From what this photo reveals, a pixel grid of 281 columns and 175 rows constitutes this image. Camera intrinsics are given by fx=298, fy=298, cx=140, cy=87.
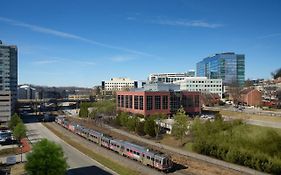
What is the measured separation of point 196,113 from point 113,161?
70.6m

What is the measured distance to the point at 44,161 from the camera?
33875 millimetres

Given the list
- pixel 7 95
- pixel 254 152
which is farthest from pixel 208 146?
pixel 7 95

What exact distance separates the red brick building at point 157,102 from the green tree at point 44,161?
230 ft

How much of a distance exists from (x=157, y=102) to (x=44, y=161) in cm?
7532

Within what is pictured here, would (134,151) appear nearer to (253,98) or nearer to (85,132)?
(85,132)

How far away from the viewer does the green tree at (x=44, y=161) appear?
33.9 m

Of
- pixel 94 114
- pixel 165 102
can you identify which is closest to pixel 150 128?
pixel 165 102

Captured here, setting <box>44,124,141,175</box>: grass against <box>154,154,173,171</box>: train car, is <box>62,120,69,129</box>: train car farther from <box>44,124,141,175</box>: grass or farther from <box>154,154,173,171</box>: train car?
<box>154,154,173,171</box>: train car

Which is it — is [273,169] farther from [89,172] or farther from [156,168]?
[89,172]

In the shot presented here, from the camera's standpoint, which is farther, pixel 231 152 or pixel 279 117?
pixel 279 117

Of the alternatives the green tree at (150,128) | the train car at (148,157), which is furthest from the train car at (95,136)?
the train car at (148,157)

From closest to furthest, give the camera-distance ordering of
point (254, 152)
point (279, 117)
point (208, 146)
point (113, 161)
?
point (254, 152)
point (113, 161)
point (208, 146)
point (279, 117)

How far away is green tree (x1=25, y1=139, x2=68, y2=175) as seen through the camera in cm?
3391

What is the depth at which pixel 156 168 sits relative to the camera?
46.6 meters
